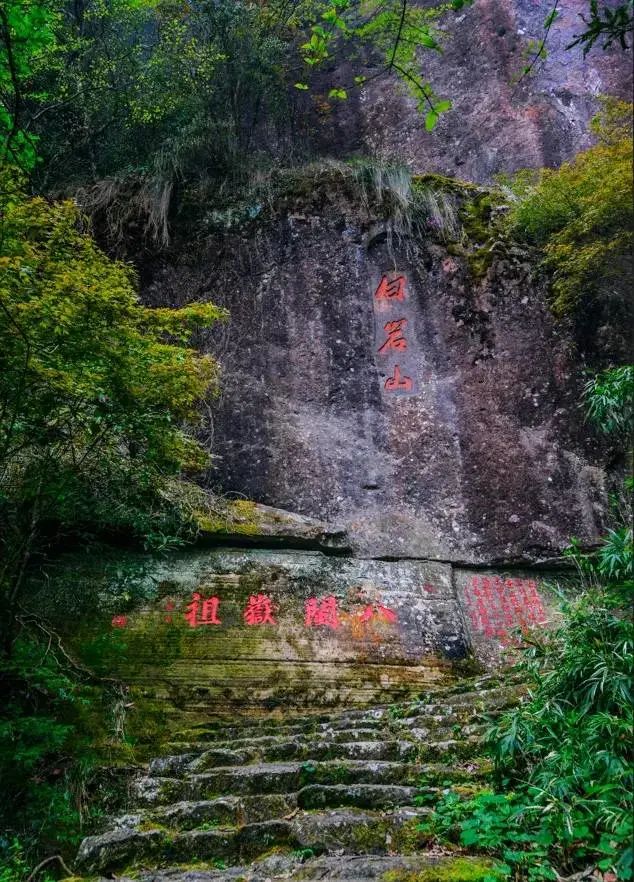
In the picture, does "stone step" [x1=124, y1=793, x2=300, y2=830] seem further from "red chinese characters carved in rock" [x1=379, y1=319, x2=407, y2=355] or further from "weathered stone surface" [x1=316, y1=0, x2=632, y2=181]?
"weathered stone surface" [x1=316, y1=0, x2=632, y2=181]

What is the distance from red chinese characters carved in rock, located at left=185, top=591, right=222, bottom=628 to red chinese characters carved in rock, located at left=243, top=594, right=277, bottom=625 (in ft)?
0.82

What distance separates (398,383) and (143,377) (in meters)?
3.30

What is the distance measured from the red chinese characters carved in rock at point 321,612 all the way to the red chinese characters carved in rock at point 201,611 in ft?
2.50

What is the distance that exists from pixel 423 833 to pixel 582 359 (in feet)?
17.8

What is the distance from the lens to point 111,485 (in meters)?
5.06

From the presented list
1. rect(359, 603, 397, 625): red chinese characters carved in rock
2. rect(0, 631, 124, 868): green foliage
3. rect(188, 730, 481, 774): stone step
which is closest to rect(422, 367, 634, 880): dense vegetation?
rect(188, 730, 481, 774): stone step

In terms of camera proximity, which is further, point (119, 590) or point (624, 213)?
point (624, 213)

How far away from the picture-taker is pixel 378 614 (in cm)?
592

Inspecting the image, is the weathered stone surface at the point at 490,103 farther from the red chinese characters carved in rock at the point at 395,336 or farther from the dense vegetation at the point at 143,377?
the red chinese characters carved in rock at the point at 395,336

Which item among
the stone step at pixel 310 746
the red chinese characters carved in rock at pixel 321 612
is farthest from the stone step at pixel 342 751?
the red chinese characters carved in rock at pixel 321 612

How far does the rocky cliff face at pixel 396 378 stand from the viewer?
6.57 meters

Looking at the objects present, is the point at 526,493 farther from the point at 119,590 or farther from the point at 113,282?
the point at 113,282

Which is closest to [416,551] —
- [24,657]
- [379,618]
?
[379,618]

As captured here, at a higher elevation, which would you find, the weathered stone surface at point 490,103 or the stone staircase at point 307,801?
the weathered stone surface at point 490,103
